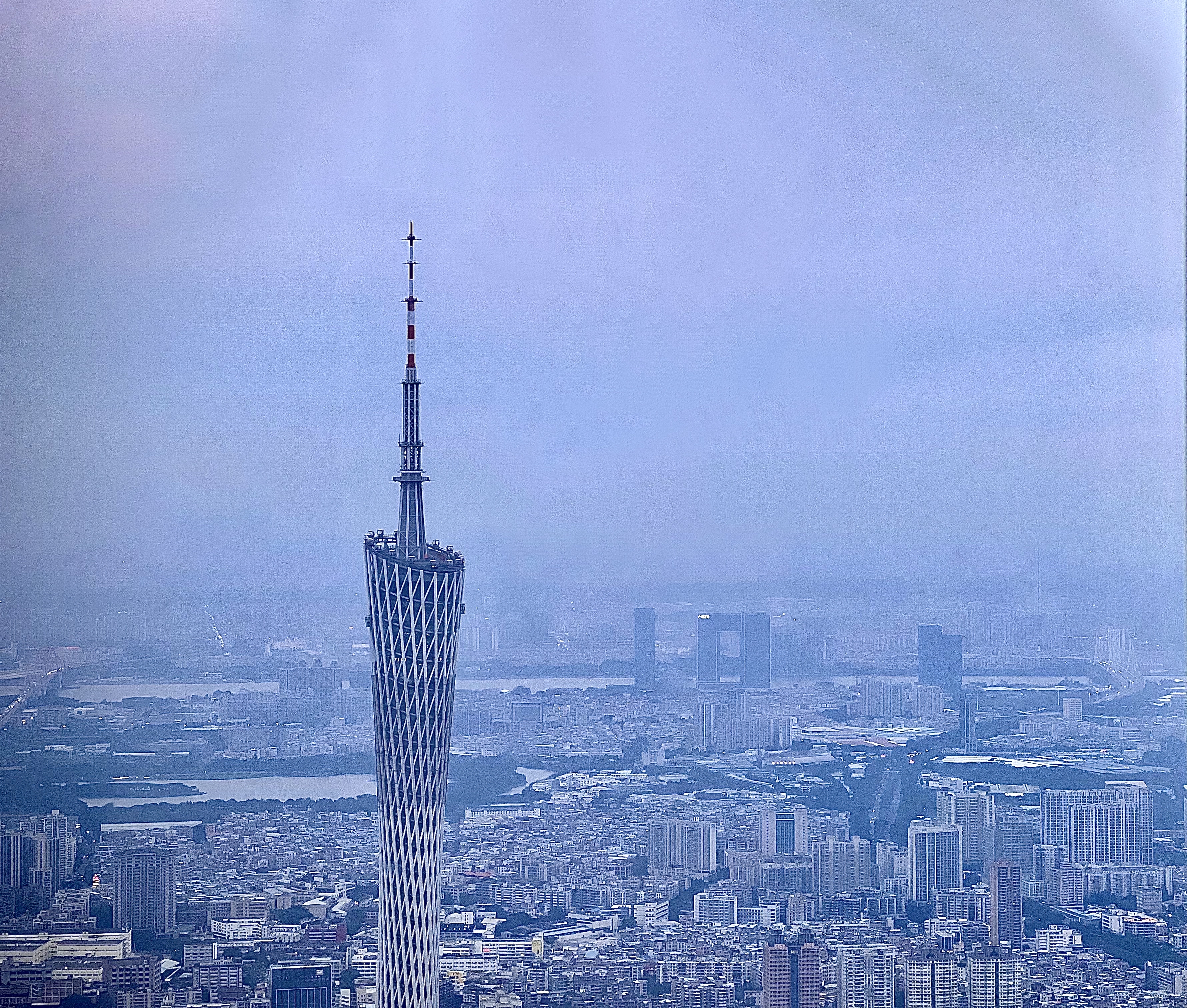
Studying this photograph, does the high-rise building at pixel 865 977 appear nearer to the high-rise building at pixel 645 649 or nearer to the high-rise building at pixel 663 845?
the high-rise building at pixel 663 845

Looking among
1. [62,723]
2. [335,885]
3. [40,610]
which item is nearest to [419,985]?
[335,885]

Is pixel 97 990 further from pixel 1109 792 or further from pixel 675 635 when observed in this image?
pixel 1109 792

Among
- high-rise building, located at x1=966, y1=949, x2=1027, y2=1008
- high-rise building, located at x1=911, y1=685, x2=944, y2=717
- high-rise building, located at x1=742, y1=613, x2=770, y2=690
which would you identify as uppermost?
high-rise building, located at x1=742, y1=613, x2=770, y2=690

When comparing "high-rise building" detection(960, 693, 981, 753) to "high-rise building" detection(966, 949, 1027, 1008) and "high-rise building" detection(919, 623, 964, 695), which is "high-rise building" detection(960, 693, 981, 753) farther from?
"high-rise building" detection(966, 949, 1027, 1008)

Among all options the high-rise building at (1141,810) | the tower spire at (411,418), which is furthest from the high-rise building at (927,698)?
the tower spire at (411,418)

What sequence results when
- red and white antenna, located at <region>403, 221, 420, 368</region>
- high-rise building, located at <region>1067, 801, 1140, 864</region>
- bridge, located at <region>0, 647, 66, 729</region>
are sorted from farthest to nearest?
high-rise building, located at <region>1067, 801, 1140, 864</region>
red and white antenna, located at <region>403, 221, 420, 368</region>
bridge, located at <region>0, 647, 66, 729</region>

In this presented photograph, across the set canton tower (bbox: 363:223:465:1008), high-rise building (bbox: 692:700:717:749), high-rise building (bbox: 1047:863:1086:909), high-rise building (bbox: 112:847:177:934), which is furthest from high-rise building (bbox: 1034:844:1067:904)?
high-rise building (bbox: 112:847:177:934)
